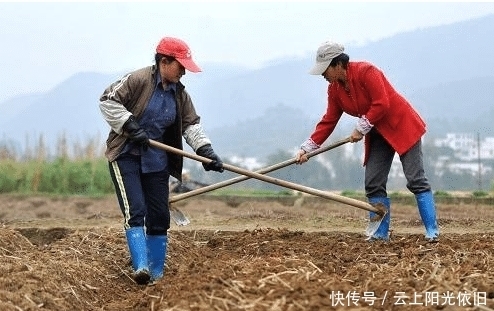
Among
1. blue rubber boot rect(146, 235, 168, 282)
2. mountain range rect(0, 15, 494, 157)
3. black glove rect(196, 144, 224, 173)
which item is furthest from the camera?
mountain range rect(0, 15, 494, 157)

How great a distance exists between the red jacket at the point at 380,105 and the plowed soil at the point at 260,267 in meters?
0.91

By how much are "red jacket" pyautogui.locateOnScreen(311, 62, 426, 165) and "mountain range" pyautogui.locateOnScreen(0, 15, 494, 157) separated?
93.8 metres

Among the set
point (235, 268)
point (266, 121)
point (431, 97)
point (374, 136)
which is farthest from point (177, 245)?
point (431, 97)

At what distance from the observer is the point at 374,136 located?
8.67 metres

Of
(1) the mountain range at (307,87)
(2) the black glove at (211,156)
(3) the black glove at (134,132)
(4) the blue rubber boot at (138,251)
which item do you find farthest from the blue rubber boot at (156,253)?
(1) the mountain range at (307,87)

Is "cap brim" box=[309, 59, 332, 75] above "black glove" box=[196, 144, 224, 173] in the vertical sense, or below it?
above

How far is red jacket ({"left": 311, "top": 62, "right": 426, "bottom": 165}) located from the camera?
26.9 feet

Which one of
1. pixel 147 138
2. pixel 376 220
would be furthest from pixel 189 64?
pixel 376 220

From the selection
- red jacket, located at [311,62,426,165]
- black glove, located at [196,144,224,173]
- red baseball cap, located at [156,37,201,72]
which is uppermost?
red baseball cap, located at [156,37,201,72]

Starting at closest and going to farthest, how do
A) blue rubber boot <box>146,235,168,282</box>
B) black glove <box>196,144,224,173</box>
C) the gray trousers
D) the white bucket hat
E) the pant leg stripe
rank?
1. the pant leg stripe
2. blue rubber boot <box>146,235,168,282</box>
3. black glove <box>196,144,224,173</box>
4. the white bucket hat
5. the gray trousers

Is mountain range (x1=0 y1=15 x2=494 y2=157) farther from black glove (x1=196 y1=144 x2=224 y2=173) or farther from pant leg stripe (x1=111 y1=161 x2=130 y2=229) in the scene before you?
pant leg stripe (x1=111 y1=161 x2=130 y2=229)

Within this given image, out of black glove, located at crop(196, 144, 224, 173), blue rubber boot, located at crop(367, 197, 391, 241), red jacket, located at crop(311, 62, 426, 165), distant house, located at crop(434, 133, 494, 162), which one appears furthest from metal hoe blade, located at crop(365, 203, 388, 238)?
distant house, located at crop(434, 133, 494, 162)

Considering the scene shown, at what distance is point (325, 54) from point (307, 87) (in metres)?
130

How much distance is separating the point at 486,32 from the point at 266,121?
238 ft
